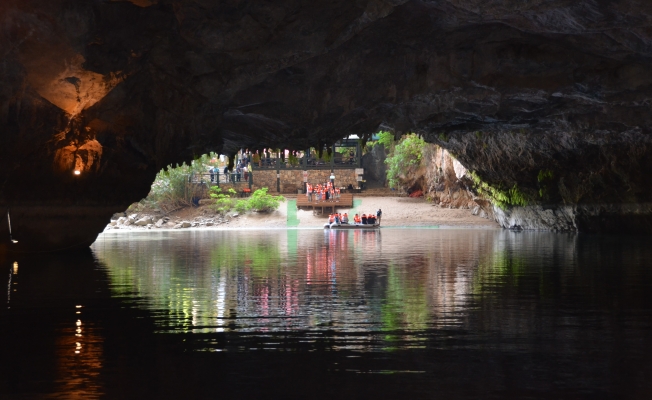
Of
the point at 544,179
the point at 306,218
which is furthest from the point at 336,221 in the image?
the point at 544,179

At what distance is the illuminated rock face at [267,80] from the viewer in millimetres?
13539

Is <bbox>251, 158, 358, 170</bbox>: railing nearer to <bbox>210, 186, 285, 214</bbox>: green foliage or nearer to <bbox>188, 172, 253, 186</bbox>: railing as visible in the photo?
<bbox>188, 172, 253, 186</bbox>: railing

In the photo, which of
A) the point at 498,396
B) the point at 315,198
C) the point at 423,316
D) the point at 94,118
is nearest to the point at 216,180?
the point at 315,198

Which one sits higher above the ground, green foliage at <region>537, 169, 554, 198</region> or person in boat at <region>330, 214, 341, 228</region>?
green foliage at <region>537, 169, 554, 198</region>

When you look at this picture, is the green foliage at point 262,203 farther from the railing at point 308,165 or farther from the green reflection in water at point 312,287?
the green reflection in water at point 312,287

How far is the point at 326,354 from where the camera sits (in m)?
7.06

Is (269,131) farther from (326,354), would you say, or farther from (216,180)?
(216,180)

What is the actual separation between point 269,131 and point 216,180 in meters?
38.3

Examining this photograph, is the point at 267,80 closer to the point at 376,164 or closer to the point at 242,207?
the point at 242,207

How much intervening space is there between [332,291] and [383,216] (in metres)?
37.1

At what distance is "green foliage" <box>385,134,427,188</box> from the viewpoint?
54.8 meters

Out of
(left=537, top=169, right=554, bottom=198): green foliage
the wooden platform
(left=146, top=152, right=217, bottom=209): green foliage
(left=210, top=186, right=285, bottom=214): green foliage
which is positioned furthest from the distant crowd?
(left=537, top=169, right=554, bottom=198): green foliage

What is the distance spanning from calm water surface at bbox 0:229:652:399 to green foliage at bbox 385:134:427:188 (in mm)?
39080

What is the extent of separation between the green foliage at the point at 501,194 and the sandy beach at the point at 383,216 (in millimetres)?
3952
